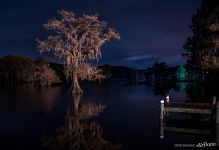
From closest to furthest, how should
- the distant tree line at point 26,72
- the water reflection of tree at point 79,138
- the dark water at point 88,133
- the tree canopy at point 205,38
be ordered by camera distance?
the water reflection of tree at point 79,138 → the dark water at point 88,133 → the tree canopy at point 205,38 → the distant tree line at point 26,72

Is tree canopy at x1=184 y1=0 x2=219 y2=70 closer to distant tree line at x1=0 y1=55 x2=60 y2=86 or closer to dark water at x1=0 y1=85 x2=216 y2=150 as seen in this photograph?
dark water at x1=0 y1=85 x2=216 y2=150

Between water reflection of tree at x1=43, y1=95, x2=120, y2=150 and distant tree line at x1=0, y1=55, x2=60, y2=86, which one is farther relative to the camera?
distant tree line at x1=0, y1=55, x2=60, y2=86

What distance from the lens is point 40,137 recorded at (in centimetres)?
1473

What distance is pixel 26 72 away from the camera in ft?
287

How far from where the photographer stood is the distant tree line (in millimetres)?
78188

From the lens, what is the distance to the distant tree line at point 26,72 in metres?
78.2

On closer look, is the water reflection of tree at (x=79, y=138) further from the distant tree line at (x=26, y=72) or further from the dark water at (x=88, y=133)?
the distant tree line at (x=26, y=72)

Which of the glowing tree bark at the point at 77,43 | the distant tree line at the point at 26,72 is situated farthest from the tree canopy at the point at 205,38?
the distant tree line at the point at 26,72

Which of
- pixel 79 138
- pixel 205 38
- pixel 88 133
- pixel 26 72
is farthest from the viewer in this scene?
pixel 26 72

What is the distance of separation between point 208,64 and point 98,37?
17.7 metres

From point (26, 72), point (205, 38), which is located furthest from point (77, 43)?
point (26, 72)

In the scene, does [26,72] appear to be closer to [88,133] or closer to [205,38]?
[205,38]

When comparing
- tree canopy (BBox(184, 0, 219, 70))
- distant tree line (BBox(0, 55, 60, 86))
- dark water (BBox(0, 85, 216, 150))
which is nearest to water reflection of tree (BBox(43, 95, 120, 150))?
dark water (BBox(0, 85, 216, 150))

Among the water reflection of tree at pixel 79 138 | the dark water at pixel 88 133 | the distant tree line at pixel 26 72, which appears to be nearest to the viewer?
the water reflection of tree at pixel 79 138
